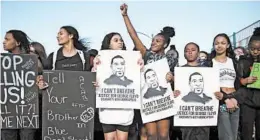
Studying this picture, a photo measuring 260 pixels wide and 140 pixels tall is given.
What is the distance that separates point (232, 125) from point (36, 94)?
2.54 meters

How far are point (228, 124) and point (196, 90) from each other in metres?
0.61

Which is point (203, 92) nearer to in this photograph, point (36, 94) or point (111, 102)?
point (111, 102)

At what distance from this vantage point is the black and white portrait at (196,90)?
5418 millimetres

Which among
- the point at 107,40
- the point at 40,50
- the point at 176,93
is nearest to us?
the point at 107,40

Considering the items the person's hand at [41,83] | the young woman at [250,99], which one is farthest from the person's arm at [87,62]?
the young woman at [250,99]

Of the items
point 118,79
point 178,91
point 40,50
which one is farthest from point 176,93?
point 40,50

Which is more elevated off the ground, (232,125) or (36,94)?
(36,94)

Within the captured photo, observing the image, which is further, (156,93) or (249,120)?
(249,120)

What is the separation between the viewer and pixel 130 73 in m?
5.28

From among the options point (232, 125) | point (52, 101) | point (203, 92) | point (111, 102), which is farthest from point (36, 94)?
point (232, 125)

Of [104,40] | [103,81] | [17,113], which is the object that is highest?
[104,40]

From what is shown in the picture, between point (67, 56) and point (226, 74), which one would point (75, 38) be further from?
point (226, 74)

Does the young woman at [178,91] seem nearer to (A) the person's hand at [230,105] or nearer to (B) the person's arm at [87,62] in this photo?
(A) the person's hand at [230,105]

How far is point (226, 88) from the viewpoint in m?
5.46
